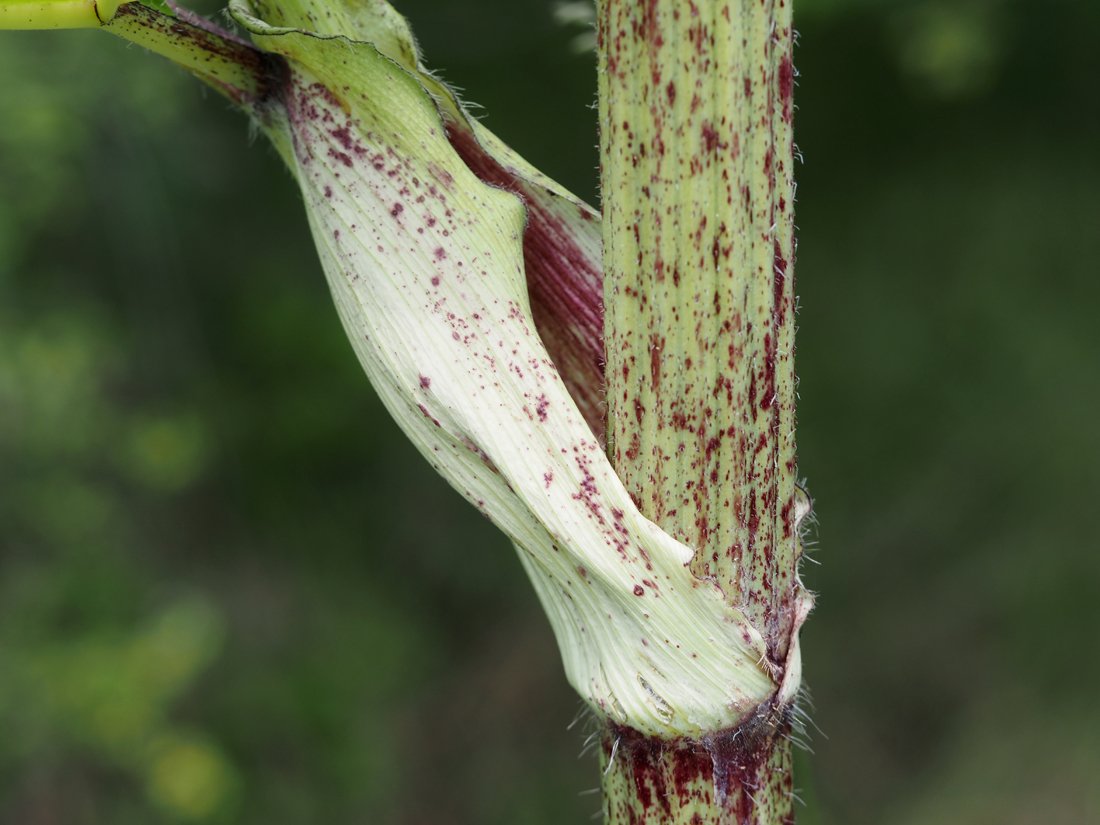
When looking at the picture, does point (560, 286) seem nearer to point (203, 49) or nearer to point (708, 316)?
point (708, 316)

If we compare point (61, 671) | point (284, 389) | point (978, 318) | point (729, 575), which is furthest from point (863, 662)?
point (729, 575)

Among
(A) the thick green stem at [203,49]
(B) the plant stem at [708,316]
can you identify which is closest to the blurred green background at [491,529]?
(A) the thick green stem at [203,49]

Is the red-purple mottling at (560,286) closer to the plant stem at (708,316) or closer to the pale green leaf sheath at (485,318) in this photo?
the pale green leaf sheath at (485,318)

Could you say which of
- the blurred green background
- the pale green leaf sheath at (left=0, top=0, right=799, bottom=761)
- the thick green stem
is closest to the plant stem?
the pale green leaf sheath at (left=0, top=0, right=799, bottom=761)

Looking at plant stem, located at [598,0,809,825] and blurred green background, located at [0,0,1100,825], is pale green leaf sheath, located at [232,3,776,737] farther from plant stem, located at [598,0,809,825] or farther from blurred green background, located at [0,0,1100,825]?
blurred green background, located at [0,0,1100,825]

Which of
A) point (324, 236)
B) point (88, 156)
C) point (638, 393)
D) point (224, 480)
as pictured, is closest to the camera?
point (638, 393)

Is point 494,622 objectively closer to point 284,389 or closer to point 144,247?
point 284,389
